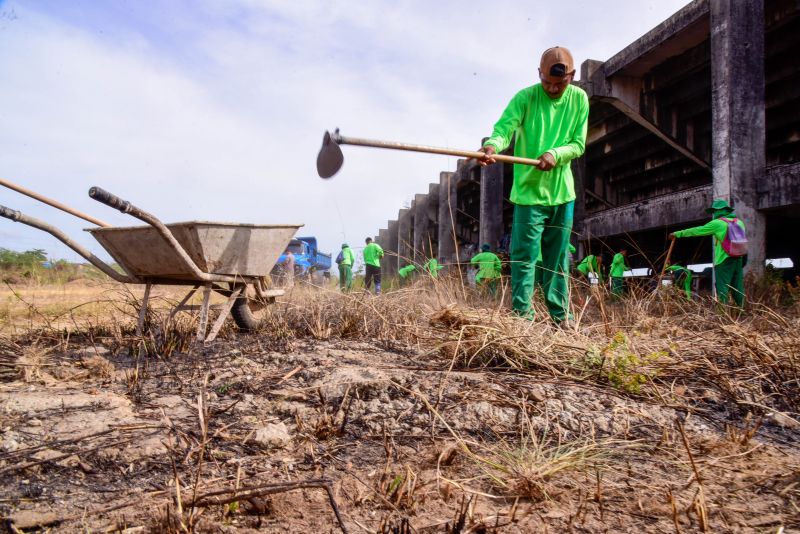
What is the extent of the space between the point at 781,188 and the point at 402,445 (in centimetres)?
584

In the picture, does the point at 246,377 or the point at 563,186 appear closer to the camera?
the point at 246,377

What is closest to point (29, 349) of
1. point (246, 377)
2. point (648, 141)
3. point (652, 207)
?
point (246, 377)

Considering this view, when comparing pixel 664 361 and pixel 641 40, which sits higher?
pixel 641 40

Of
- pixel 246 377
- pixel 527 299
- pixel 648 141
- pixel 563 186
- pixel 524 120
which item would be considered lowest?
pixel 246 377

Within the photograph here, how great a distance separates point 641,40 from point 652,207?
2.52m

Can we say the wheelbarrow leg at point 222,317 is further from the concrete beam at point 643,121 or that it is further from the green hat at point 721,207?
the concrete beam at point 643,121

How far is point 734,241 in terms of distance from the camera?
5.41 m

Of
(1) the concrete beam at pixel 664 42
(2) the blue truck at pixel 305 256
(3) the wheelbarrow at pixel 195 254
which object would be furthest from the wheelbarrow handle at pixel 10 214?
(2) the blue truck at pixel 305 256

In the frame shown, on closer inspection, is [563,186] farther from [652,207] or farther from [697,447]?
[652,207]

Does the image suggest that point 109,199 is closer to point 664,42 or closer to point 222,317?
point 222,317

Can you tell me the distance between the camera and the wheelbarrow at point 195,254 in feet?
10.5

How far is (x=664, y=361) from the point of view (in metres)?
2.31

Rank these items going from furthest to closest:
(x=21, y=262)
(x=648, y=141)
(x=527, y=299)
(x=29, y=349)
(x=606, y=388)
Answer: (x=21, y=262) < (x=648, y=141) < (x=527, y=299) < (x=29, y=349) < (x=606, y=388)

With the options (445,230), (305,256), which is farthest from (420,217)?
(305,256)
